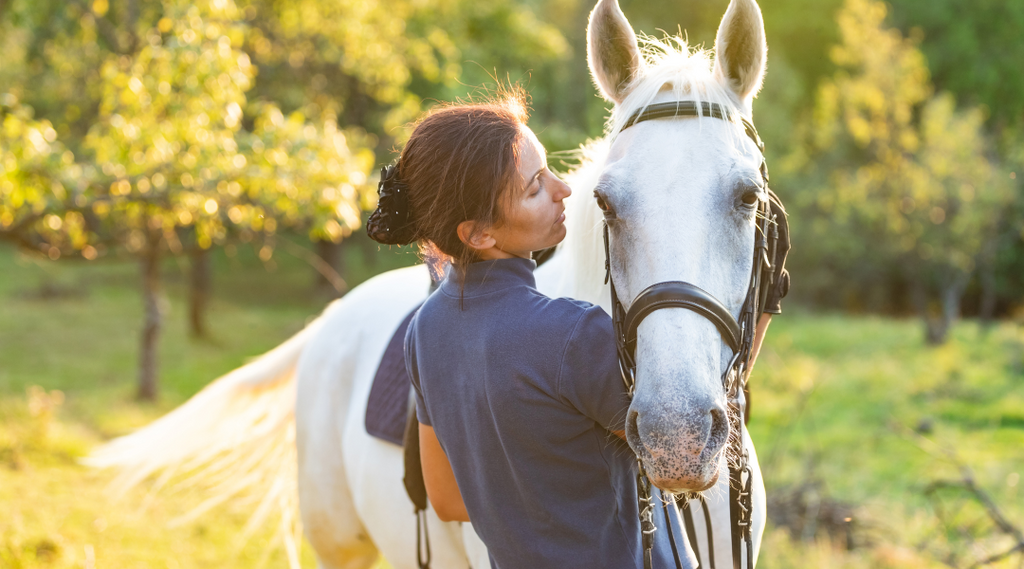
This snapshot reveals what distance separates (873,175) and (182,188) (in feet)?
46.9

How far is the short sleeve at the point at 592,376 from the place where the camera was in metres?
1.31

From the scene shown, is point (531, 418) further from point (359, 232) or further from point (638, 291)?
point (359, 232)

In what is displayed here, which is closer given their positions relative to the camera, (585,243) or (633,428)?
(633,428)

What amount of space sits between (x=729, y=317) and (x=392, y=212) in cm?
72

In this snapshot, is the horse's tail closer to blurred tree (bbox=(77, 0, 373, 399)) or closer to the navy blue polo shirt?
blurred tree (bbox=(77, 0, 373, 399))

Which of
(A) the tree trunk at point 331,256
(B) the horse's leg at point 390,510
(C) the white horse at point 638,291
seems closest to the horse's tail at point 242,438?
(C) the white horse at point 638,291

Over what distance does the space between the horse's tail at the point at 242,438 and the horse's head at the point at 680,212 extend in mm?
2563

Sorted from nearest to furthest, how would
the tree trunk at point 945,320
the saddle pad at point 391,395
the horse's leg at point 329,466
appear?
the saddle pad at point 391,395
the horse's leg at point 329,466
the tree trunk at point 945,320

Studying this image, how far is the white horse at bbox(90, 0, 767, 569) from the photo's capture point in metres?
1.29

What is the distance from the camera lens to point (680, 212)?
1459 mm

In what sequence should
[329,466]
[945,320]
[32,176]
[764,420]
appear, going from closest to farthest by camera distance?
[329,466] → [32,176] → [764,420] → [945,320]

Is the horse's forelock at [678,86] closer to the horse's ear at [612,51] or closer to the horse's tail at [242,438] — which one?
the horse's ear at [612,51]

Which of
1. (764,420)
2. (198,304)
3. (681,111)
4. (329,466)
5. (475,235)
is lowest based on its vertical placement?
(329,466)

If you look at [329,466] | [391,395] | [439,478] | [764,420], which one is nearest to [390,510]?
[391,395]
